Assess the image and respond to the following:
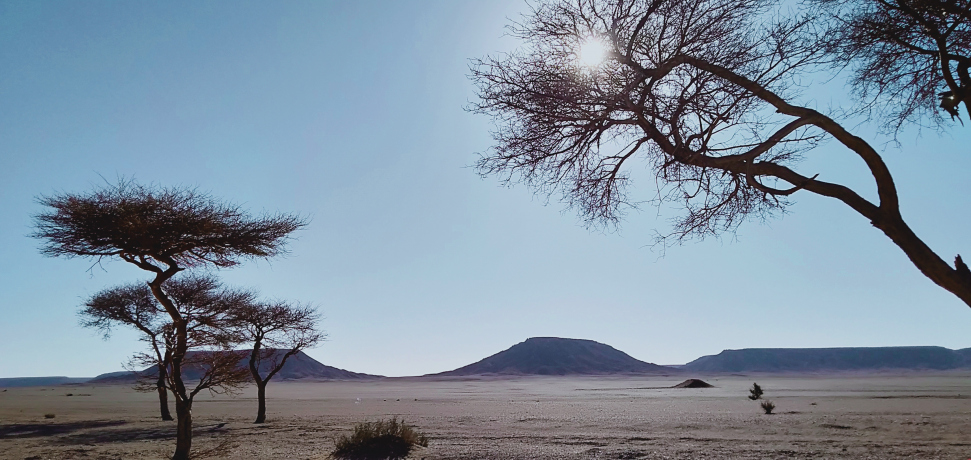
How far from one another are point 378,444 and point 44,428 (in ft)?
50.8

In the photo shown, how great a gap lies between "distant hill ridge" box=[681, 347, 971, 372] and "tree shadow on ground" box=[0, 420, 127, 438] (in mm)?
164995

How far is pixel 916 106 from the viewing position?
22.8 ft

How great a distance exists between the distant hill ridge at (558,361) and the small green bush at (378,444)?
147 m

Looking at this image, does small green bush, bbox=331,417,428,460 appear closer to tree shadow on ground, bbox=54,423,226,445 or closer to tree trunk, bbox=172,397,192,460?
tree trunk, bbox=172,397,192,460

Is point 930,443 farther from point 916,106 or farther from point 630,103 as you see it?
point 630,103

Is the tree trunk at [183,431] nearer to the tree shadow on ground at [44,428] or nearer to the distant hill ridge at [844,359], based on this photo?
the tree shadow on ground at [44,428]

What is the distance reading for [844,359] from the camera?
540 feet

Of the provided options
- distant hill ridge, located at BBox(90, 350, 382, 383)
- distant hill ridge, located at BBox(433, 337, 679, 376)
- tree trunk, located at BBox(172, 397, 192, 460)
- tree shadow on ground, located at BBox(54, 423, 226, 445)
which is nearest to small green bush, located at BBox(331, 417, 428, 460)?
tree trunk, located at BBox(172, 397, 192, 460)

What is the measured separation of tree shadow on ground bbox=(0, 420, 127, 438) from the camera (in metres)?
19.5

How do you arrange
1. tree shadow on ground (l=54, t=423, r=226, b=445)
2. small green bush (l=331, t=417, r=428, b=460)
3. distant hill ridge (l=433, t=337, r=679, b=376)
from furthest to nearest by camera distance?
distant hill ridge (l=433, t=337, r=679, b=376) → tree shadow on ground (l=54, t=423, r=226, b=445) → small green bush (l=331, t=417, r=428, b=460)

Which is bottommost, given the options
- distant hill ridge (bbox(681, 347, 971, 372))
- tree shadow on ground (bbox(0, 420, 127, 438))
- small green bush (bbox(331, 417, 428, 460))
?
small green bush (bbox(331, 417, 428, 460))

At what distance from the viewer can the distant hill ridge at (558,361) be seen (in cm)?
16250

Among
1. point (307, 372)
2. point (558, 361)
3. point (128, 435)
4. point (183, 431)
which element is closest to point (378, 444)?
point (183, 431)

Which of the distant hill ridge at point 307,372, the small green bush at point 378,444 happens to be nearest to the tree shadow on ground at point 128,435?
the small green bush at point 378,444
